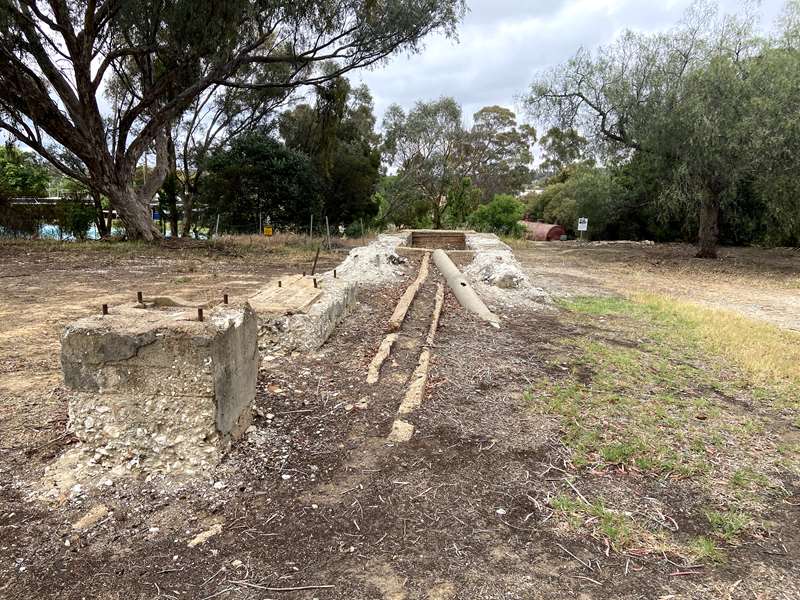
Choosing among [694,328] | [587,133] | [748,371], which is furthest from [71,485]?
[587,133]

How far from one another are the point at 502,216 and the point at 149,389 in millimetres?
24185

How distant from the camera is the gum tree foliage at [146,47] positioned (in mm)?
12453

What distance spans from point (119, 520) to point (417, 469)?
1499mm

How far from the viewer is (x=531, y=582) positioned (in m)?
2.17

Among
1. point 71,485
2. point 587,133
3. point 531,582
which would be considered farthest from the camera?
point 587,133

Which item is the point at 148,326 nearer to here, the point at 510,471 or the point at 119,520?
the point at 119,520

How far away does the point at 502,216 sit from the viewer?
25844 mm

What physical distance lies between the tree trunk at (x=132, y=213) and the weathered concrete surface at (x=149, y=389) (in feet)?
45.8

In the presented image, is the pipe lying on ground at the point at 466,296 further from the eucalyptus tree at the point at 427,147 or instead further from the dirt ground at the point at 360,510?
the eucalyptus tree at the point at 427,147

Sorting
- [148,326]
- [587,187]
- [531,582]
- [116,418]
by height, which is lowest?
[531,582]

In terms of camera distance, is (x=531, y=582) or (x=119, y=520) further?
(x=119, y=520)

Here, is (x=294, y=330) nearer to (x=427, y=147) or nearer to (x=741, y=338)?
(x=741, y=338)

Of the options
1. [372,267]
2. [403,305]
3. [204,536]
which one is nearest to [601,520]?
[204,536]

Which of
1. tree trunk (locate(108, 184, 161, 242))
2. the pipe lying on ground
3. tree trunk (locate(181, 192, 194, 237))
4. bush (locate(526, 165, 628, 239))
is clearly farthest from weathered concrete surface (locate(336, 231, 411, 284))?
bush (locate(526, 165, 628, 239))
